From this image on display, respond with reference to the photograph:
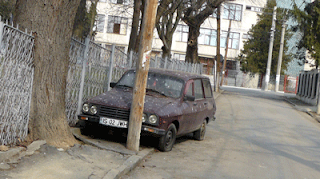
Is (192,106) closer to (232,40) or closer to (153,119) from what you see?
(153,119)

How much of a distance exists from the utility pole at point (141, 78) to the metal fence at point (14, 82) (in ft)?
6.04

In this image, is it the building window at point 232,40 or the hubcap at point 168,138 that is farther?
the building window at point 232,40

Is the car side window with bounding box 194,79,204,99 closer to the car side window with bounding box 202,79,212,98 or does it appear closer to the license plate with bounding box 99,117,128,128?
the car side window with bounding box 202,79,212,98

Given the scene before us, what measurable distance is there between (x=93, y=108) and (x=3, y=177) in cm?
312

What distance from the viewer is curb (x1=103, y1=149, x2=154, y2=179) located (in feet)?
19.3

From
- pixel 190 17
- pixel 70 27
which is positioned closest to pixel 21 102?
pixel 70 27

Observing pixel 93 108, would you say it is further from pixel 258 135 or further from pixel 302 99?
pixel 302 99

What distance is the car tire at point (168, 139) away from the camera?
8094mm

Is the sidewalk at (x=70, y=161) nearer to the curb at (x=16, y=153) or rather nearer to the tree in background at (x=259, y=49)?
the curb at (x=16, y=153)

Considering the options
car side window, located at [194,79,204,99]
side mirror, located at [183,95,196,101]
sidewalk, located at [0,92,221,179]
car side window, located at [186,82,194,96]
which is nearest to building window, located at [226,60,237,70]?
car side window, located at [194,79,204,99]

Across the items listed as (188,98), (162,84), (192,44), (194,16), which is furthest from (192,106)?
(192,44)

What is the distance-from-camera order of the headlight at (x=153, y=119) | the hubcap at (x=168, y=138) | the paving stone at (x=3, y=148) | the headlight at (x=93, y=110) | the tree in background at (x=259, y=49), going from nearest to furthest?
1. the paving stone at (x=3, y=148)
2. the headlight at (x=153, y=119)
3. the headlight at (x=93, y=110)
4. the hubcap at (x=168, y=138)
5. the tree in background at (x=259, y=49)

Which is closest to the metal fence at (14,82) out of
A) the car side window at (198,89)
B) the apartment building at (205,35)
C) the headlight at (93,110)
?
the headlight at (93,110)

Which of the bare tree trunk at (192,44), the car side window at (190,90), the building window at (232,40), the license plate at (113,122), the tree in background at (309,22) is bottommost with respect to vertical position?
the license plate at (113,122)
